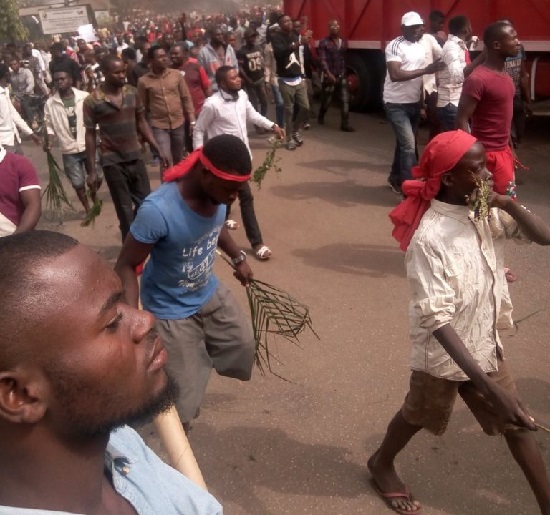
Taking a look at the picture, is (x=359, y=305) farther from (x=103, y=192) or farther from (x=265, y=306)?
(x=103, y=192)

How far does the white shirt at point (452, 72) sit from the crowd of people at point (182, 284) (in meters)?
0.02

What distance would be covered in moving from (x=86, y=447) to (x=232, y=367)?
2012 millimetres

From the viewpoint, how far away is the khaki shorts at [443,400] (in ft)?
9.05

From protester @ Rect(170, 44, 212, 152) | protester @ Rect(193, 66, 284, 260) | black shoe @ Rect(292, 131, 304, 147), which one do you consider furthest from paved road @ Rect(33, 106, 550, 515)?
black shoe @ Rect(292, 131, 304, 147)

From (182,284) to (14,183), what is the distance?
4.76ft

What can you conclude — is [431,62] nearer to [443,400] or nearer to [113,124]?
[113,124]

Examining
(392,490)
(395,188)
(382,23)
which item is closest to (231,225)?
(395,188)

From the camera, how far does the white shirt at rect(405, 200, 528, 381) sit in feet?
8.42

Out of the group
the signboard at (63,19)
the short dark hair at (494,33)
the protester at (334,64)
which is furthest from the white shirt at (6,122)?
the signboard at (63,19)

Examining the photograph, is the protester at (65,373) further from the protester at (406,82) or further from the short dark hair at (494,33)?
the protester at (406,82)

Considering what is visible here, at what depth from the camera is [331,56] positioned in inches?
406

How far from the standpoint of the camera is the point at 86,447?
4.27 ft

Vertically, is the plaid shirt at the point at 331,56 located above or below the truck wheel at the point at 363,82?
above

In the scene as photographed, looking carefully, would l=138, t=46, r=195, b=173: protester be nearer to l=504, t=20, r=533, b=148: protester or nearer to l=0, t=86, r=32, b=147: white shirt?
l=0, t=86, r=32, b=147: white shirt
